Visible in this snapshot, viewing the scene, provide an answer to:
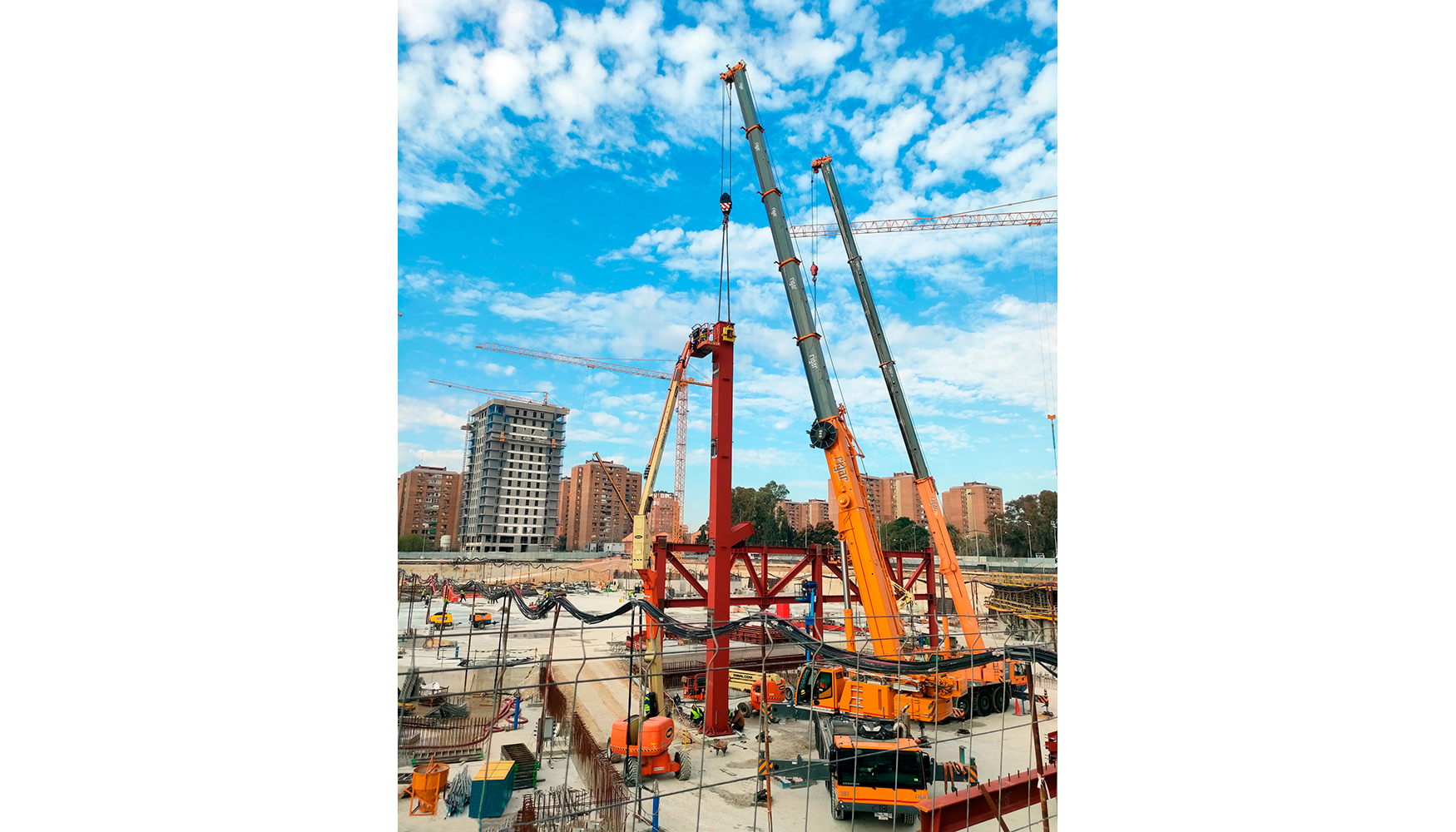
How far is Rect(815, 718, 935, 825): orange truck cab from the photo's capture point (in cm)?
636

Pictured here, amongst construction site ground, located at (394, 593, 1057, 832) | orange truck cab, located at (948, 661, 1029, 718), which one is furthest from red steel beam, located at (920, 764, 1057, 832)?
orange truck cab, located at (948, 661, 1029, 718)

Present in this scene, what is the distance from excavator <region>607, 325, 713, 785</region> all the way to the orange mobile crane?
1.67 m

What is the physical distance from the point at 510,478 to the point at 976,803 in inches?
2045

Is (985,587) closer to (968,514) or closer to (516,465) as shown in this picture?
(968,514)

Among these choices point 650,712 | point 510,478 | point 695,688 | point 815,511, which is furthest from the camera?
point 815,511

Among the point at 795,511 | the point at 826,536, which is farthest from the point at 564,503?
the point at 826,536

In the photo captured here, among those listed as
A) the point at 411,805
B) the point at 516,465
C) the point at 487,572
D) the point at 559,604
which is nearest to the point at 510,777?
the point at 411,805

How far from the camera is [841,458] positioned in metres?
8.95

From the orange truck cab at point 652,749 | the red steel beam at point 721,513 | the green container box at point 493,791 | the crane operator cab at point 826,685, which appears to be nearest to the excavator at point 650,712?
the orange truck cab at point 652,749

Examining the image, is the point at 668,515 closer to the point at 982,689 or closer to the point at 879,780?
the point at 982,689

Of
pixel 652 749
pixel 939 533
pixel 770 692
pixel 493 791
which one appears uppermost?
pixel 939 533

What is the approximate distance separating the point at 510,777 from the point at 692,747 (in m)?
3.12

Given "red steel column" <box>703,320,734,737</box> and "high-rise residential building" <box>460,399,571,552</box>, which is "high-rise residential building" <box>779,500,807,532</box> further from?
"red steel column" <box>703,320,734,737</box>

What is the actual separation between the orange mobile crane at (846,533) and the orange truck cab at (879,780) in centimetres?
127
